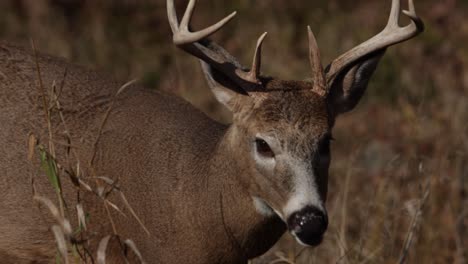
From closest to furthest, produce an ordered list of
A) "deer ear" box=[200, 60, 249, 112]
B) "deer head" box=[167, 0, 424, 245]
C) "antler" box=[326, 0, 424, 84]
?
"deer head" box=[167, 0, 424, 245]
"antler" box=[326, 0, 424, 84]
"deer ear" box=[200, 60, 249, 112]

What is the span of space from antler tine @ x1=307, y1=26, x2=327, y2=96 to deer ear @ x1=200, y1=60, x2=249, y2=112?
361mm

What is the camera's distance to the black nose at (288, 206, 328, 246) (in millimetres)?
5105

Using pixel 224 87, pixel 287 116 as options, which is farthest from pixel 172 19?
pixel 287 116

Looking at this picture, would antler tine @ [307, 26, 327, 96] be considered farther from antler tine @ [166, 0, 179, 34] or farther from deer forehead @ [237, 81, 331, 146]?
antler tine @ [166, 0, 179, 34]

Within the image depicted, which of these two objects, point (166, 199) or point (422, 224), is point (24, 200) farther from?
point (422, 224)

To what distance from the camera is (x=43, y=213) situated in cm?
582

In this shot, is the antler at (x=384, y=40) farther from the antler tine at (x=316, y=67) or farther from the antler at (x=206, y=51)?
the antler at (x=206, y=51)

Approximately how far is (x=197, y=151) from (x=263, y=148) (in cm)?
56

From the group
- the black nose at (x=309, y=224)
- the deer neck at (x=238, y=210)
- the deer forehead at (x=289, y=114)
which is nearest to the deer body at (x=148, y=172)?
the deer neck at (x=238, y=210)

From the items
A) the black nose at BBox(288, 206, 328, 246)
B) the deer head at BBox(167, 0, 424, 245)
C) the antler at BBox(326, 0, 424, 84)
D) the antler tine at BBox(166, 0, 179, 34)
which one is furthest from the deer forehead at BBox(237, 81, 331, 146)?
the antler tine at BBox(166, 0, 179, 34)

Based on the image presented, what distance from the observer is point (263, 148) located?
5477 millimetres

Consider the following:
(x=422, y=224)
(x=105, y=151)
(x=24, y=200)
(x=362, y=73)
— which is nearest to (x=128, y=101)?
(x=105, y=151)

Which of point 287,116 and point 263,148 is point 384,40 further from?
point 263,148

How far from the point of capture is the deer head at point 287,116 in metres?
5.26
